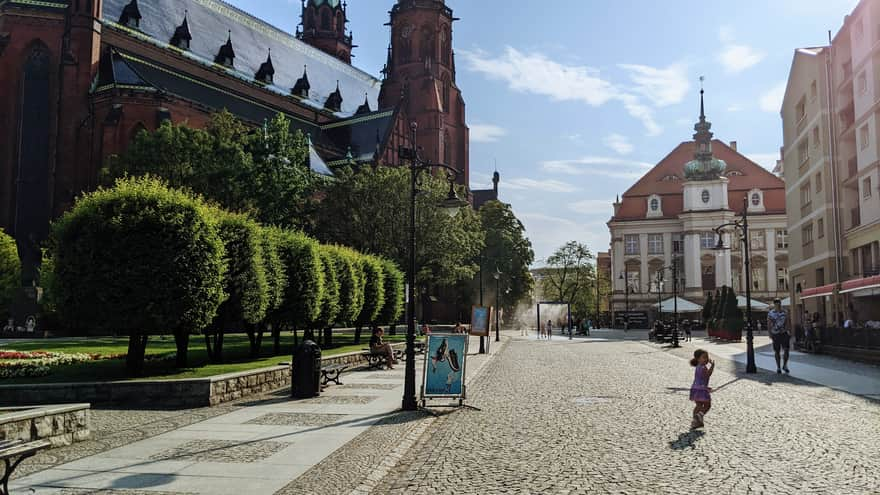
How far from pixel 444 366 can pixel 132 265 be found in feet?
26.4

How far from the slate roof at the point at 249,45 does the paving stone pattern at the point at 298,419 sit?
177 ft

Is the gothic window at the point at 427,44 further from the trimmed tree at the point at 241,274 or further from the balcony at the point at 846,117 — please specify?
the trimmed tree at the point at 241,274

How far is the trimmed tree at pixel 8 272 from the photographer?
44.5 m

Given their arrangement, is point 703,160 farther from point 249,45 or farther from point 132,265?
point 132,265

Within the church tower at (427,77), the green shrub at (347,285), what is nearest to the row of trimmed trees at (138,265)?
the green shrub at (347,285)

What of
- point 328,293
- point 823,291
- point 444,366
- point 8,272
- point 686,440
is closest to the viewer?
point 686,440

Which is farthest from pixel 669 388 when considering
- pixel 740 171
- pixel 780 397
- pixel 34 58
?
pixel 740 171

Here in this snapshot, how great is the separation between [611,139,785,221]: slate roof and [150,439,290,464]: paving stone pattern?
83.3 meters

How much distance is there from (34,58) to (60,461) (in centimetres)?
5103

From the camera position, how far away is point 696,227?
84.4 meters

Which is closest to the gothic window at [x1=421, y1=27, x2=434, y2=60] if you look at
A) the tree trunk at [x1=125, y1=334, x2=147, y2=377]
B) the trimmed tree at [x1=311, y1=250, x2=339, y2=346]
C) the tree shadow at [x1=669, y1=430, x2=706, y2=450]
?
the trimmed tree at [x1=311, y1=250, x2=339, y2=346]

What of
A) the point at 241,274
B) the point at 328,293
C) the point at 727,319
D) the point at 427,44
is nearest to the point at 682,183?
the point at 427,44

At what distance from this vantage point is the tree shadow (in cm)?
987

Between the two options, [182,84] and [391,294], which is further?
[182,84]
